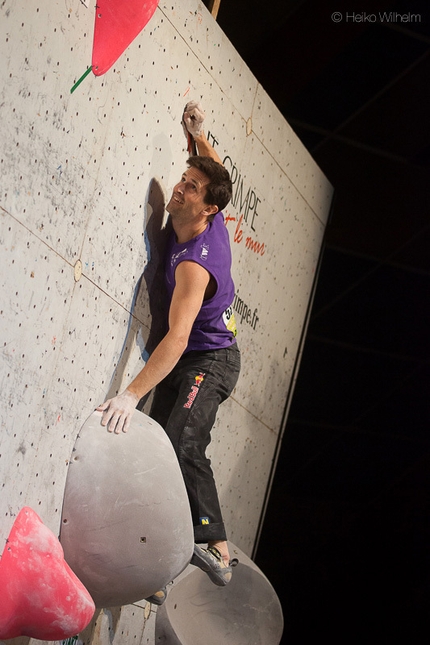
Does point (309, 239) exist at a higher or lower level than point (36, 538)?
higher

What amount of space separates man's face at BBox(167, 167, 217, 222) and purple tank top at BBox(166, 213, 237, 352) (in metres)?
0.08

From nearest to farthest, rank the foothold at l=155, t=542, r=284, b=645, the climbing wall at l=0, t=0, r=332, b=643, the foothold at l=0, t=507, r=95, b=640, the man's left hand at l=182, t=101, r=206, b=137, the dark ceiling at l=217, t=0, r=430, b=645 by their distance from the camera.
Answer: the foothold at l=0, t=507, r=95, b=640, the climbing wall at l=0, t=0, r=332, b=643, the man's left hand at l=182, t=101, r=206, b=137, the foothold at l=155, t=542, r=284, b=645, the dark ceiling at l=217, t=0, r=430, b=645

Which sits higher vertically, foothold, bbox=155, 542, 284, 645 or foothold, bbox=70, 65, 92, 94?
foothold, bbox=70, 65, 92, 94

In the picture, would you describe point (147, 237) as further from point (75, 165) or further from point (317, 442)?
point (317, 442)

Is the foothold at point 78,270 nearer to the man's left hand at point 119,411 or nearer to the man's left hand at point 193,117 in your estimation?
the man's left hand at point 119,411

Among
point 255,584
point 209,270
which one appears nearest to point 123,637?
point 255,584

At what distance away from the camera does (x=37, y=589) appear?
2.11m

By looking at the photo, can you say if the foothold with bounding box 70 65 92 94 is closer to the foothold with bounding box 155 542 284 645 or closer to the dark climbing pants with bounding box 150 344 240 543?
the dark climbing pants with bounding box 150 344 240 543

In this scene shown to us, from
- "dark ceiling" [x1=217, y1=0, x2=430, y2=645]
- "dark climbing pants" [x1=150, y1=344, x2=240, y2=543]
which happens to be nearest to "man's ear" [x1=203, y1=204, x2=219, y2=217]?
"dark climbing pants" [x1=150, y1=344, x2=240, y2=543]

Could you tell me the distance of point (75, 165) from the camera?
8.13 ft

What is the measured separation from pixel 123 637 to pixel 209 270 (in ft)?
4.62

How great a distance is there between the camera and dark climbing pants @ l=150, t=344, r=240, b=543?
2.76m

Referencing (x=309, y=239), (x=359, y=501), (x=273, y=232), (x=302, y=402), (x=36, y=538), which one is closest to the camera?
(x=36, y=538)

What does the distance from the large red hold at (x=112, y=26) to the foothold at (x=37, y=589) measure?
139 cm
